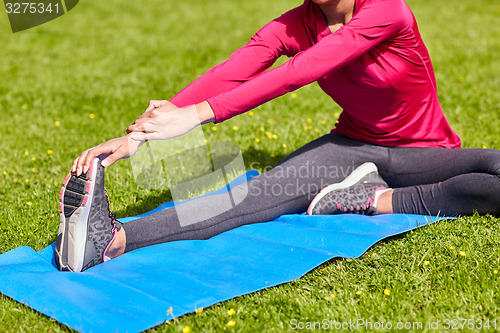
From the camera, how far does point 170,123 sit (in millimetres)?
2484

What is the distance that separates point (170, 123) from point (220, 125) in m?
2.49

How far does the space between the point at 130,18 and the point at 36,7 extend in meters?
1.50

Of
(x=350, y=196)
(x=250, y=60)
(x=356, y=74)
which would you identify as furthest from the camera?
(x=350, y=196)

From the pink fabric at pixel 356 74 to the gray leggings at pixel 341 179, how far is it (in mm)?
109

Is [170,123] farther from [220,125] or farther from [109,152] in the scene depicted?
[220,125]

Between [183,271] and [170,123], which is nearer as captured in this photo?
[170,123]

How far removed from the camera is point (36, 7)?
9.03 meters

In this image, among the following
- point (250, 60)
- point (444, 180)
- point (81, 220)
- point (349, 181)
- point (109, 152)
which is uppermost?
point (250, 60)

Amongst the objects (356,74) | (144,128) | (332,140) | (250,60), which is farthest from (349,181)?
(144,128)

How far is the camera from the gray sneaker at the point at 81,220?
2.58m

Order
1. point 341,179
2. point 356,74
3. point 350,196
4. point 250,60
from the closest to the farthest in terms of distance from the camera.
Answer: point 356,74 < point 250,60 < point 350,196 < point 341,179

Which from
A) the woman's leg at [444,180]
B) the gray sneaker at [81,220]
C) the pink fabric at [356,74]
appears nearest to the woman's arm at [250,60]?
the pink fabric at [356,74]

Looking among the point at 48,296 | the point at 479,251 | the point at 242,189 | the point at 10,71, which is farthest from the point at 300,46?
the point at 10,71

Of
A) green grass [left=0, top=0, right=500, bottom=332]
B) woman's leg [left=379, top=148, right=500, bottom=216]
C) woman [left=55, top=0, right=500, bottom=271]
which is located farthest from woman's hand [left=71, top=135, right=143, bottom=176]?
woman's leg [left=379, top=148, right=500, bottom=216]
